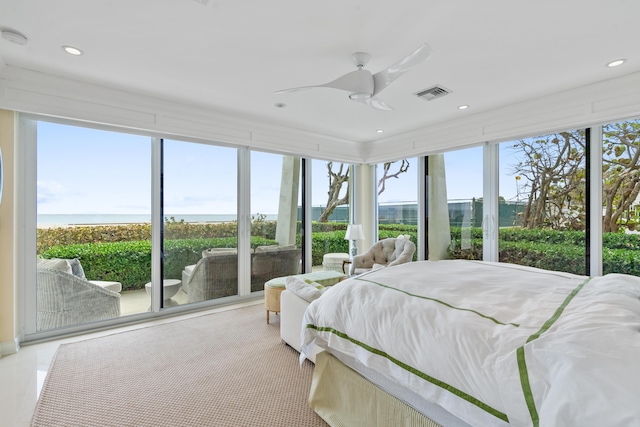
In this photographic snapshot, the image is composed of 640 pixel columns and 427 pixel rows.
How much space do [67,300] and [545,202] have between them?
18.4ft

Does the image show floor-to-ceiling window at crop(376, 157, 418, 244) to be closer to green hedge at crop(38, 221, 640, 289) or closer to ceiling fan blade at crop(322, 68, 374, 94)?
green hedge at crop(38, 221, 640, 289)

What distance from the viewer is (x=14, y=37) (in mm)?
2238

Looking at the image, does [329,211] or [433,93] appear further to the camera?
[329,211]

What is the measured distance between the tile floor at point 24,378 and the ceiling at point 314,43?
263cm

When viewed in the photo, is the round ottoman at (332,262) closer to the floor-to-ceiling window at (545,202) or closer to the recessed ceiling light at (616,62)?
the floor-to-ceiling window at (545,202)

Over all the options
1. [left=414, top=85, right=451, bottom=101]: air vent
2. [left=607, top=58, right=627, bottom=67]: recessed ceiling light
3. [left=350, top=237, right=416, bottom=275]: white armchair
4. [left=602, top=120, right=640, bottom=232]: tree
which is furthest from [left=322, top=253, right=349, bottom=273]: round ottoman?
[left=607, top=58, right=627, bottom=67]: recessed ceiling light

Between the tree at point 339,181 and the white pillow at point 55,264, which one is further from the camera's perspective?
the tree at point 339,181

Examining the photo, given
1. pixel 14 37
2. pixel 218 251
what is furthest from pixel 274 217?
pixel 14 37

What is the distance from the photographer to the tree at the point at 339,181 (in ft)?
18.1

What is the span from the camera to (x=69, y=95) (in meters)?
3.06

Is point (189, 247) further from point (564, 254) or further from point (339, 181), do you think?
point (564, 254)

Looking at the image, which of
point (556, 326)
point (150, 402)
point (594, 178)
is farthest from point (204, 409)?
point (594, 178)

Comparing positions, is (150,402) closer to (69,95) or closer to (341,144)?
(69,95)

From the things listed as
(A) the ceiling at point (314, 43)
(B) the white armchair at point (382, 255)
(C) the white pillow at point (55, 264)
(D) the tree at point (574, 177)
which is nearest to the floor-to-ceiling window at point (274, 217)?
(B) the white armchair at point (382, 255)
